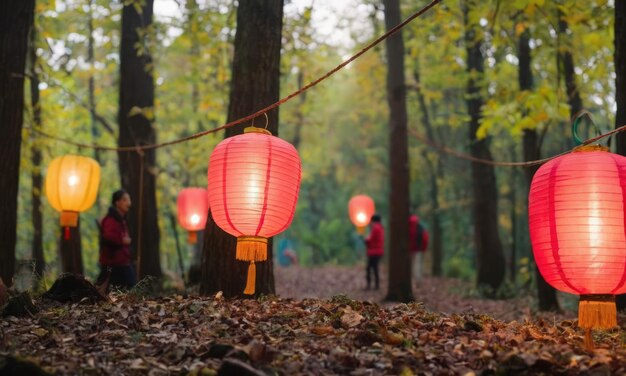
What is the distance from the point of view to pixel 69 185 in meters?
9.48

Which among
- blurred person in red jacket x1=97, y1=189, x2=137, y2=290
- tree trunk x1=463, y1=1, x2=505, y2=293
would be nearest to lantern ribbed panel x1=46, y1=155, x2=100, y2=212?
blurred person in red jacket x1=97, y1=189, x2=137, y2=290

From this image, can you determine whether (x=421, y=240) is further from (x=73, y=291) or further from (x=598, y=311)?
(x=598, y=311)

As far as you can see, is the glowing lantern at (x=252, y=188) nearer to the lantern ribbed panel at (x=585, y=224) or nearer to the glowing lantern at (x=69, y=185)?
the lantern ribbed panel at (x=585, y=224)

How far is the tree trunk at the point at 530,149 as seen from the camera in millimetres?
12453

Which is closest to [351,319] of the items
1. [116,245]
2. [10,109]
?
[116,245]

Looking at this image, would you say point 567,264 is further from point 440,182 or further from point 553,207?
point 440,182

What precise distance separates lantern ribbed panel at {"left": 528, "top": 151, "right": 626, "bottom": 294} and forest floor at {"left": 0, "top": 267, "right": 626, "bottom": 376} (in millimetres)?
561

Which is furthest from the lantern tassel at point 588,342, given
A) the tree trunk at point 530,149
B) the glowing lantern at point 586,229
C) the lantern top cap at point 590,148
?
the tree trunk at point 530,149

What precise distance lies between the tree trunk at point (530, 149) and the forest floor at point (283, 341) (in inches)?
234

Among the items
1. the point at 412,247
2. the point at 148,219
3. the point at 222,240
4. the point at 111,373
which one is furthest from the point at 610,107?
the point at 111,373

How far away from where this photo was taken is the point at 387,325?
221 inches

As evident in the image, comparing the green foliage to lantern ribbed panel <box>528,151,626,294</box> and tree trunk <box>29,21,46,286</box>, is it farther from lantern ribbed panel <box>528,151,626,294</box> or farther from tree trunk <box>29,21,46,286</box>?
lantern ribbed panel <box>528,151,626,294</box>

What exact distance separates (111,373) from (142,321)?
51.3 inches

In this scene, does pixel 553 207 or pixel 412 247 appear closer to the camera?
pixel 553 207
